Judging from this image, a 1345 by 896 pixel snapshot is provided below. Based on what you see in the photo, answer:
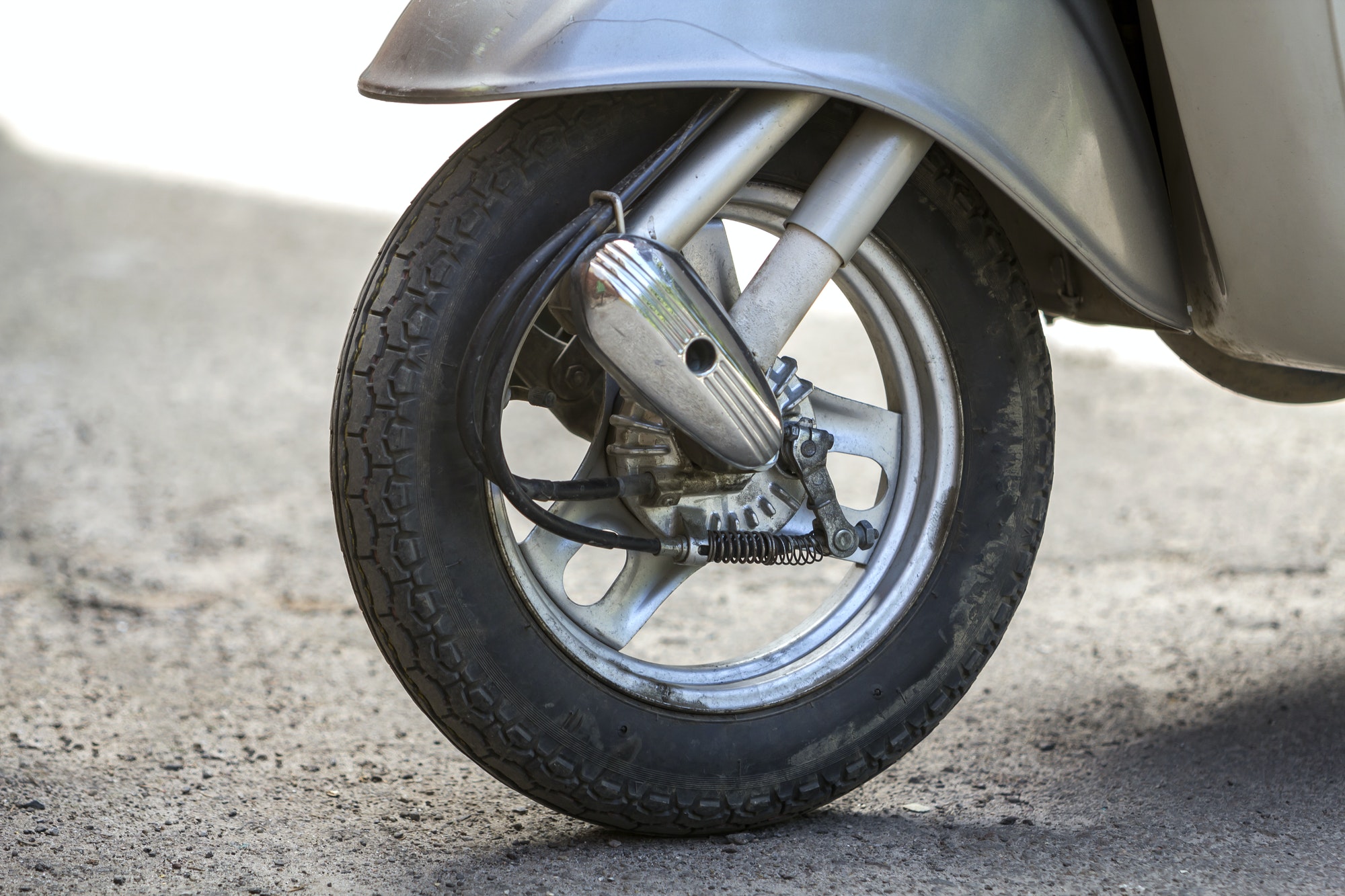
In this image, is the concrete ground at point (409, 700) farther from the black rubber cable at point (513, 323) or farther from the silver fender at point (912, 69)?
the silver fender at point (912, 69)

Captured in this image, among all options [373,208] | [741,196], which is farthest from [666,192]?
[373,208]

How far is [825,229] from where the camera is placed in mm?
1458

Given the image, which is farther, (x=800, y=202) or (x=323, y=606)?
(x=323, y=606)

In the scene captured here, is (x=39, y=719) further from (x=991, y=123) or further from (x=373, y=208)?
(x=373, y=208)

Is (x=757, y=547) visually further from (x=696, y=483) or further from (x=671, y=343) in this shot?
(x=671, y=343)

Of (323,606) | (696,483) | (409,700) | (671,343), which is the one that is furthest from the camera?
(323,606)

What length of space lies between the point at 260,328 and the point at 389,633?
3.05 m

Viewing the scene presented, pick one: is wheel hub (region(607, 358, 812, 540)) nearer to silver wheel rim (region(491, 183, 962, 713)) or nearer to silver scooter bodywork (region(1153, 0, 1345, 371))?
silver wheel rim (region(491, 183, 962, 713))

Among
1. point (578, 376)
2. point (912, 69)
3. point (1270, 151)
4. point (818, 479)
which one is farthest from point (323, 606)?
point (1270, 151)

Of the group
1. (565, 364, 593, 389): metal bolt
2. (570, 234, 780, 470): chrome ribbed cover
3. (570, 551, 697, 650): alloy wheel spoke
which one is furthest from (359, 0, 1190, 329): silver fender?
(570, 551, 697, 650): alloy wheel spoke

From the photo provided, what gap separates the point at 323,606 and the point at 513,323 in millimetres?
1478

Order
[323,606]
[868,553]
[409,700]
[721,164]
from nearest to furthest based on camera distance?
[721,164] → [868,553] → [409,700] → [323,606]

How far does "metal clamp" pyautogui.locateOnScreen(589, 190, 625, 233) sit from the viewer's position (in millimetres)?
1388

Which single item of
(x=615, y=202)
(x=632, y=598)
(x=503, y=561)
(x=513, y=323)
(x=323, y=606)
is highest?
(x=615, y=202)
